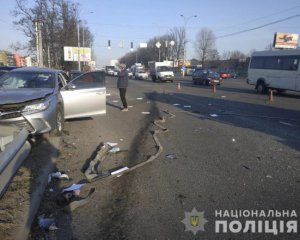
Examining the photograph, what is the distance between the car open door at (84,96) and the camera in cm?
991

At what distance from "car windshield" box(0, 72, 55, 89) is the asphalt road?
5.24 ft

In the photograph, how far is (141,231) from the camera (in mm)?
3951

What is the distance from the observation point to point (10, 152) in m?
4.54

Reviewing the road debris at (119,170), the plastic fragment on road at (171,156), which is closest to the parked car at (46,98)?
the road debris at (119,170)

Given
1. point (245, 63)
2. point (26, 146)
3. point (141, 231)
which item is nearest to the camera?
point (141, 231)

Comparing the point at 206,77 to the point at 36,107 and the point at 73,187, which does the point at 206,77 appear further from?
the point at 73,187

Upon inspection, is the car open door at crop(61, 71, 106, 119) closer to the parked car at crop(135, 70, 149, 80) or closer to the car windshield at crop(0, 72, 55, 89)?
the car windshield at crop(0, 72, 55, 89)

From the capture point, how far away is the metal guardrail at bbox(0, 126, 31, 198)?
4.22 m

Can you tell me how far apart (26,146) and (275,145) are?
536cm

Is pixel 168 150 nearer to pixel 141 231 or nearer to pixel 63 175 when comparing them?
pixel 63 175

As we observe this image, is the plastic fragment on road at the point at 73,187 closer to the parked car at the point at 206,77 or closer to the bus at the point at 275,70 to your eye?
the bus at the point at 275,70

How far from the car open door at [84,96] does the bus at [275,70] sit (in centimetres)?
1498

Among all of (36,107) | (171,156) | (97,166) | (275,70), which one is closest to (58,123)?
(36,107)

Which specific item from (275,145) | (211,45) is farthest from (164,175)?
(211,45)
